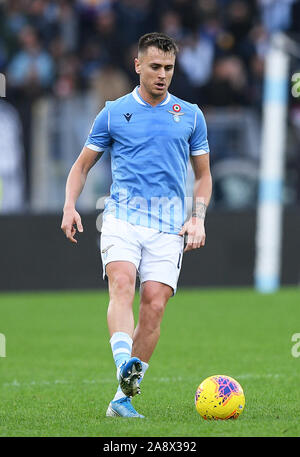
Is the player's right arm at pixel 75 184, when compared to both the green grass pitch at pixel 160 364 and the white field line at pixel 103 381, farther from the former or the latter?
the white field line at pixel 103 381

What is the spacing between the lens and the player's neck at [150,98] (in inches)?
269

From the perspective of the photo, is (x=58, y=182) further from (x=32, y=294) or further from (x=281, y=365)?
(x=281, y=365)

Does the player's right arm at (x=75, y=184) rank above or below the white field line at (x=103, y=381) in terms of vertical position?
above

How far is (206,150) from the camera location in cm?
702

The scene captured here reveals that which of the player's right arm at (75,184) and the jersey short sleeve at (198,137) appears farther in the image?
the jersey short sleeve at (198,137)

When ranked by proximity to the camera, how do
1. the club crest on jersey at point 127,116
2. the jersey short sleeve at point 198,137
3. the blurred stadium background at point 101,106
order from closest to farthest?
the club crest on jersey at point 127,116 → the jersey short sleeve at point 198,137 → the blurred stadium background at point 101,106

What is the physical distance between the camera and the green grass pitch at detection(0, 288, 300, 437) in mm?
6324

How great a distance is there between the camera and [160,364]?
9734mm

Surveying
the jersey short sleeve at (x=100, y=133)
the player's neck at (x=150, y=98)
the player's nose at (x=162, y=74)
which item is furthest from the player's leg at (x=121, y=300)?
the player's nose at (x=162, y=74)

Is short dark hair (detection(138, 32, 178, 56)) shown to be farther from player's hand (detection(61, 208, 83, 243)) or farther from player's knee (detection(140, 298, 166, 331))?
player's knee (detection(140, 298, 166, 331))

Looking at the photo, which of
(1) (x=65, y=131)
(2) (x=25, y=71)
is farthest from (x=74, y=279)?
(2) (x=25, y=71)

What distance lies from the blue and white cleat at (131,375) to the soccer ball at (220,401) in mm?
554

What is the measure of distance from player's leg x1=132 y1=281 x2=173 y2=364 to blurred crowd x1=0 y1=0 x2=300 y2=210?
35.4 feet
